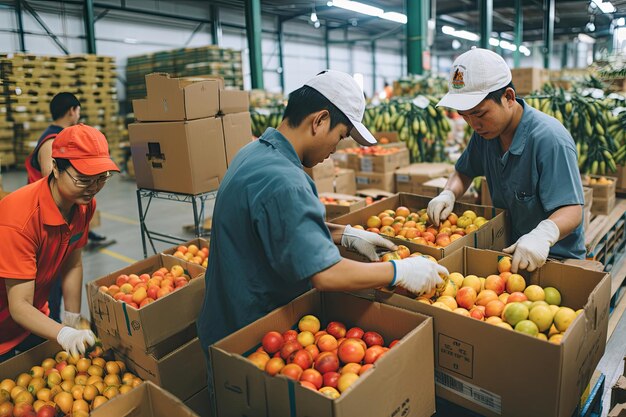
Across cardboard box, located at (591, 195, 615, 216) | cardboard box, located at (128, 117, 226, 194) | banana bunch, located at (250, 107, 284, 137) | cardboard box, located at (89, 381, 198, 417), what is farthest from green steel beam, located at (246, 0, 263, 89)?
cardboard box, located at (89, 381, 198, 417)

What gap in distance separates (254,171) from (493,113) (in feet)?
4.57

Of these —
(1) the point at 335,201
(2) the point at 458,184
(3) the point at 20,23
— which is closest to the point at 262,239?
(2) the point at 458,184

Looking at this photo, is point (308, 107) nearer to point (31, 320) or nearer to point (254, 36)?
point (31, 320)

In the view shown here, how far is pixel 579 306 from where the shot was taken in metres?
1.96

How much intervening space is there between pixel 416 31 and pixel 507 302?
361 inches

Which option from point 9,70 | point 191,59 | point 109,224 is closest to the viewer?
point 9,70

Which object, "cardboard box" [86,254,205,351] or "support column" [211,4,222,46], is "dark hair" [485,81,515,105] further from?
"support column" [211,4,222,46]

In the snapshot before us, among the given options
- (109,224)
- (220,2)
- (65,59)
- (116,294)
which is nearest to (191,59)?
(65,59)

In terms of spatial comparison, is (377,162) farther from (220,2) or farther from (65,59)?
(220,2)

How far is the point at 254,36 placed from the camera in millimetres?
10055

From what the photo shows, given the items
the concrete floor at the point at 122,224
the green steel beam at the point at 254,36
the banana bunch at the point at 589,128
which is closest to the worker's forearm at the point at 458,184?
the banana bunch at the point at 589,128

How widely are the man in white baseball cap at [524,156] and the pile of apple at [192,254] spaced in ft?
6.16

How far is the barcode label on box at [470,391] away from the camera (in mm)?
1629

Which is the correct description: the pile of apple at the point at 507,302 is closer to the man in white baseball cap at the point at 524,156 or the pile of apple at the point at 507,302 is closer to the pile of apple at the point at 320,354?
the man in white baseball cap at the point at 524,156
